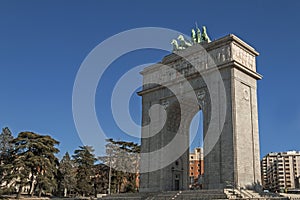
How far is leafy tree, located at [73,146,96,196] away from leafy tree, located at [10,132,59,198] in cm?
448

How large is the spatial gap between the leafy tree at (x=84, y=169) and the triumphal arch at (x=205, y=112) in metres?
13.8

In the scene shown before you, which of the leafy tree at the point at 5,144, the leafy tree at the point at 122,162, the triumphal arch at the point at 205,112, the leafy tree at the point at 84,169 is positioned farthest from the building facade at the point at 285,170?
the leafy tree at the point at 5,144

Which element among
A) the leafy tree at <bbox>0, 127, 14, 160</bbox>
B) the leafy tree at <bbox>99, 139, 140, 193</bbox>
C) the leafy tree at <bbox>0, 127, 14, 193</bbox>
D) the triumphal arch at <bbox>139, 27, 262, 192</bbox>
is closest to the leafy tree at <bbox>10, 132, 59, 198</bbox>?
the leafy tree at <bbox>0, 127, 14, 193</bbox>

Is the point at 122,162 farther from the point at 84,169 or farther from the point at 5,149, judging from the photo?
the point at 5,149

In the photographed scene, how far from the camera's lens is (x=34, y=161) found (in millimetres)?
36188

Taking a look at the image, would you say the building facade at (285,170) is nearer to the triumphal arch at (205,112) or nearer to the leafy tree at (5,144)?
the triumphal arch at (205,112)

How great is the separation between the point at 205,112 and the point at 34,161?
1957 centimetres

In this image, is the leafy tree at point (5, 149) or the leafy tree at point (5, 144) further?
the leafy tree at point (5, 144)

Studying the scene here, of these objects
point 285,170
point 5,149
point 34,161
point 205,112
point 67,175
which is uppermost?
point 205,112

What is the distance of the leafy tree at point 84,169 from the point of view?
4272cm

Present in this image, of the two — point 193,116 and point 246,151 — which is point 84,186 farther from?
point 246,151

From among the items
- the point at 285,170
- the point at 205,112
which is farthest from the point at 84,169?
the point at 285,170

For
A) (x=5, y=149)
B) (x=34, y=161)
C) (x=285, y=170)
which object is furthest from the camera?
(x=285, y=170)

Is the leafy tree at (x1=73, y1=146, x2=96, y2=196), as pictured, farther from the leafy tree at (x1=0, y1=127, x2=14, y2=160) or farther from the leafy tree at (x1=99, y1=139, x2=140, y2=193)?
the leafy tree at (x1=0, y1=127, x2=14, y2=160)
